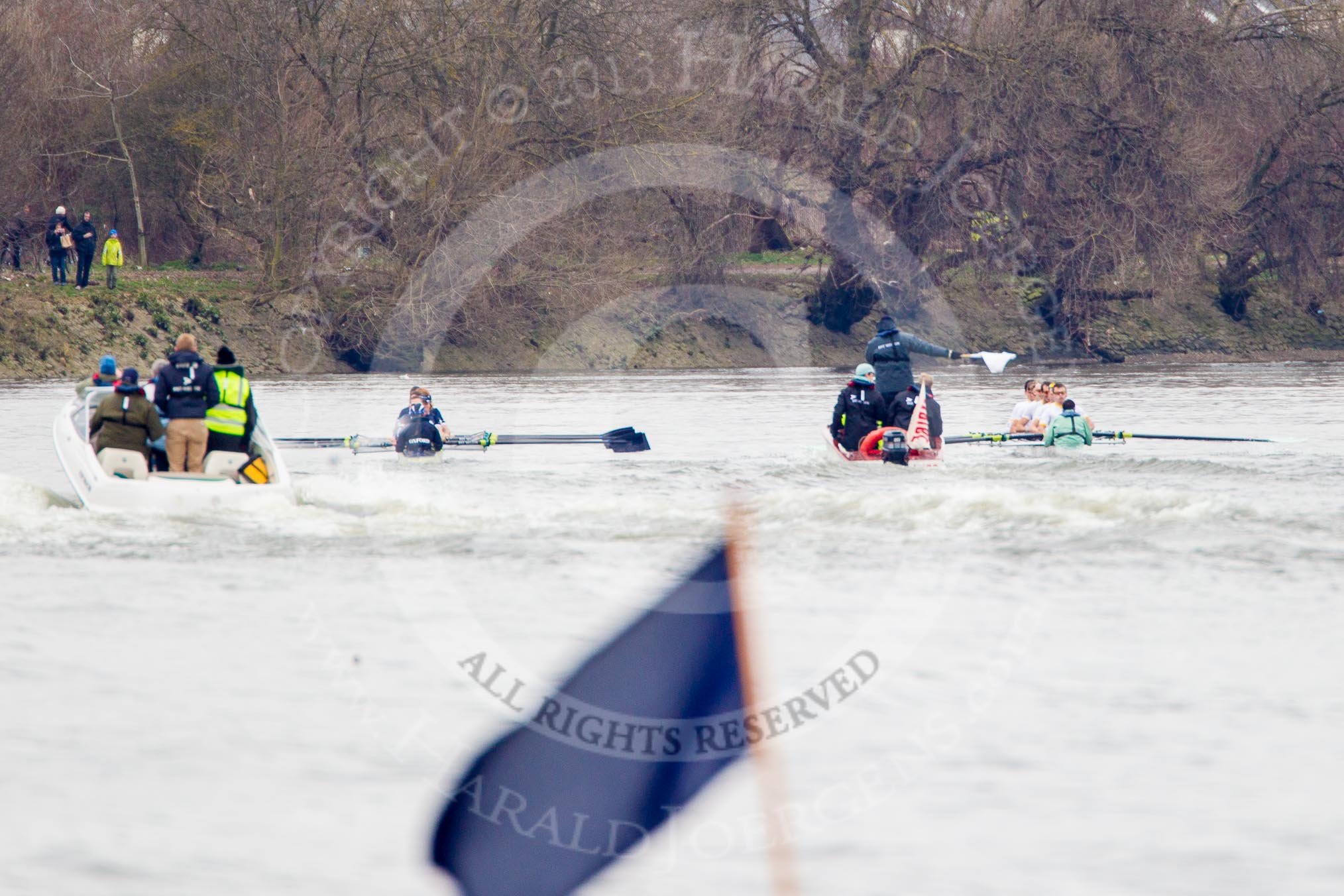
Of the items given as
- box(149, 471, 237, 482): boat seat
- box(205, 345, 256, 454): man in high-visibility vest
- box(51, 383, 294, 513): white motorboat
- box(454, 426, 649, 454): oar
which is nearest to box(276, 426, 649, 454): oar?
box(454, 426, 649, 454): oar

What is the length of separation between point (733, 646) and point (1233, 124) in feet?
141

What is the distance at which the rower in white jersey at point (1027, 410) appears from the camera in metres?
22.0

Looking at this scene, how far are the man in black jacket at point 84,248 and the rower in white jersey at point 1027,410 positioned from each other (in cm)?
2575

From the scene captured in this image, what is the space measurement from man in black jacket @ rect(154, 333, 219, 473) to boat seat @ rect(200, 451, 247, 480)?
18 centimetres

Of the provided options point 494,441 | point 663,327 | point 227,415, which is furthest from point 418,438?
point 663,327

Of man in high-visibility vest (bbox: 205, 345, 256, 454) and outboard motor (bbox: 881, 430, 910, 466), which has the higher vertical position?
man in high-visibility vest (bbox: 205, 345, 256, 454)

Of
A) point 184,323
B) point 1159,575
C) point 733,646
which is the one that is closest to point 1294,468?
point 1159,575

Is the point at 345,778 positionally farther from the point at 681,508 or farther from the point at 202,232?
the point at 202,232

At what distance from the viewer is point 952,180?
44.5m

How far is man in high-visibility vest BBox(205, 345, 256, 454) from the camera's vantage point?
15.6 metres

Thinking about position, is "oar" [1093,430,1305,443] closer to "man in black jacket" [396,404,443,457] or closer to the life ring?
the life ring

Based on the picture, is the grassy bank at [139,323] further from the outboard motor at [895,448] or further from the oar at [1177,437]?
the oar at [1177,437]

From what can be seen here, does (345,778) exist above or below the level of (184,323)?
below

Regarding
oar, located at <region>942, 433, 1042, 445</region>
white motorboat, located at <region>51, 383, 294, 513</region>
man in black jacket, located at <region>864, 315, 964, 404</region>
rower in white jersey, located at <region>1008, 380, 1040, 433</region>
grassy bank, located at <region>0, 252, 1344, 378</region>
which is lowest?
white motorboat, located at <region>51, 383, 294, 513</region>
